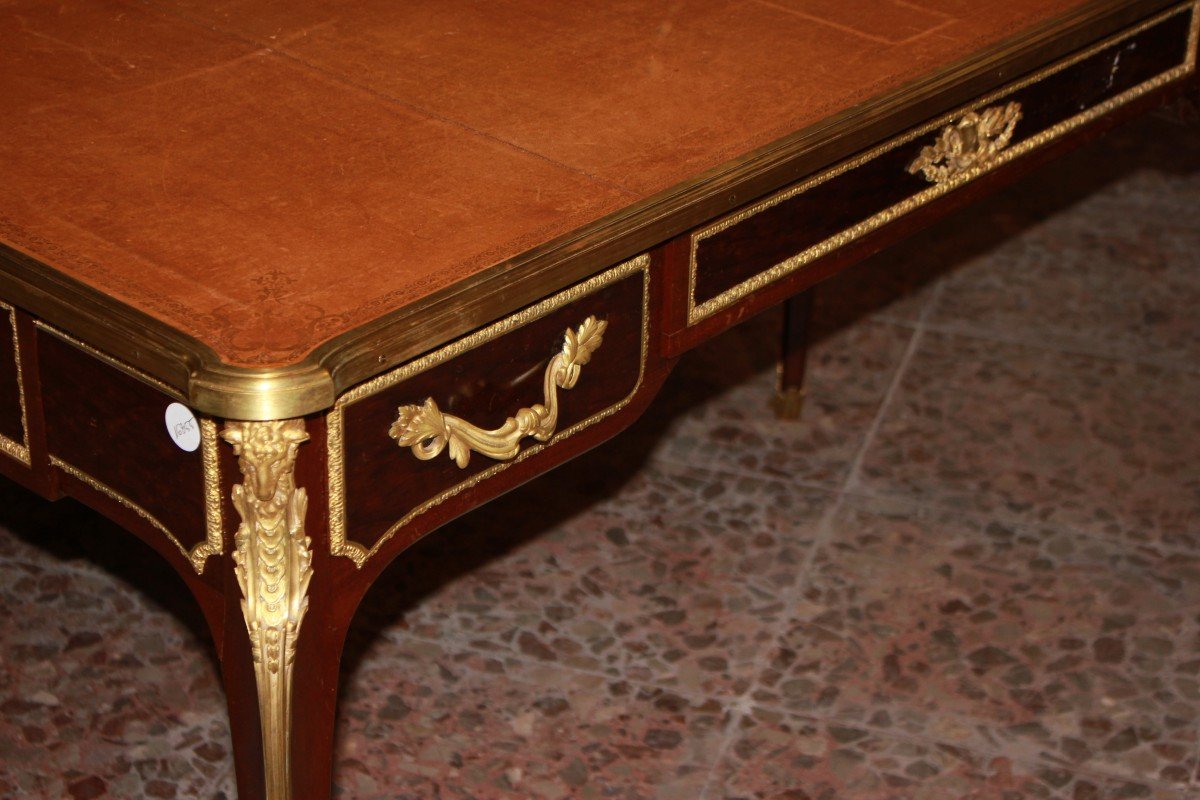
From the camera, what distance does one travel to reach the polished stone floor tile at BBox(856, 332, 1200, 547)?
2844 mm

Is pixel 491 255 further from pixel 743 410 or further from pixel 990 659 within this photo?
pixel 743 410

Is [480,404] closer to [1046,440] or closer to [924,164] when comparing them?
[924,164]

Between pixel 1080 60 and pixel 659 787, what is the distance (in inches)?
39.0

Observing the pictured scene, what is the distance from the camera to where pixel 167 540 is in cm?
160

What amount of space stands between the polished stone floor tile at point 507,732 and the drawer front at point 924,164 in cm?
72

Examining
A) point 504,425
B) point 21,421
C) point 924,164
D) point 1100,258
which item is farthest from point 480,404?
point 1100,258

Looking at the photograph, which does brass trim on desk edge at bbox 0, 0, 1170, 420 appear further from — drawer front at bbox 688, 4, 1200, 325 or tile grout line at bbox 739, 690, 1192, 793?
tile grout line at bbox 739, 690, 1192, 793

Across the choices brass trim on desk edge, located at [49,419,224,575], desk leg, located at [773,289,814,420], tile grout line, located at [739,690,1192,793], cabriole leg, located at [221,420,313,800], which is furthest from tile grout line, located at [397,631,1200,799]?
brass trim on desk edge, located at [49,419,224,575]

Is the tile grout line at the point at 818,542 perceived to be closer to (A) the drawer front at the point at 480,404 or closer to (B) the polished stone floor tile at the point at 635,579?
(B) the polished stone floor tile at the point at 635,579

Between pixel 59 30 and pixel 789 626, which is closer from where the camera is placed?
pixel 59 30

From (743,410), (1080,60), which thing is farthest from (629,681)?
(1080,60)

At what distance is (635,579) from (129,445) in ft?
3.88

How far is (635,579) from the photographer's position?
265 centimetres

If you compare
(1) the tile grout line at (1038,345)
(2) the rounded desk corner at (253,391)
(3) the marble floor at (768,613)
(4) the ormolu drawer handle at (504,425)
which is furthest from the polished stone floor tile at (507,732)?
(1) the tile grout line at (1038,345)
